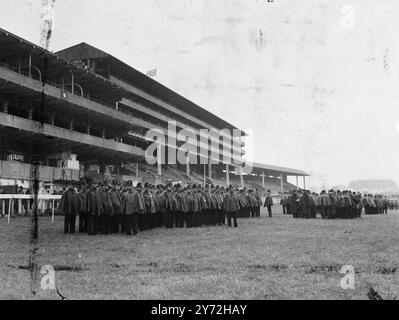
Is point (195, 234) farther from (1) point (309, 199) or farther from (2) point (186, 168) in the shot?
(2) point (186, 168)

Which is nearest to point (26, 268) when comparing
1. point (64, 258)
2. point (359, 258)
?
point (64, 258)

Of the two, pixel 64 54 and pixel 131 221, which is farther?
pixel 64 54

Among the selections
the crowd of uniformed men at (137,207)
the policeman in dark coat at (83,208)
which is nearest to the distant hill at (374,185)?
the crowd of uniformed men at (137,207)

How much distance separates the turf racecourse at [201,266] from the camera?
6352mm

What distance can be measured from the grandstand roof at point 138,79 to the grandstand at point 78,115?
4.2 inches

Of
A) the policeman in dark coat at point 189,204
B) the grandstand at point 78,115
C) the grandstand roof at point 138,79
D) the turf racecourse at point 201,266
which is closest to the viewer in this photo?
the turf racecourse at point 201,266

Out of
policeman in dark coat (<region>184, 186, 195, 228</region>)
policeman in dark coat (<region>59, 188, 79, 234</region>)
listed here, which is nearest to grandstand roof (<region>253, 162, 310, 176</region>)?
policeman in dark coat (<region>184, 186, 195, 228</region>)

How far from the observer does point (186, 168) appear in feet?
219

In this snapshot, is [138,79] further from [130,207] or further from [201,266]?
[201,266]

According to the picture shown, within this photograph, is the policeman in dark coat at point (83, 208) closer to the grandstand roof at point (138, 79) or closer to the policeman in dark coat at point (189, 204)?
the policeman in dark coat at point (189, 204)

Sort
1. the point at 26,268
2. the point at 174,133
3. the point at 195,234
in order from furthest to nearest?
1. the point at 174,133
2. the point at 195,234
3. the point at 26,268

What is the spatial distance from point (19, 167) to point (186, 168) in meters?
37.7

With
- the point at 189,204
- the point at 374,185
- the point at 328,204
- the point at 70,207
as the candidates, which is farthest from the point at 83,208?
the point at 374,185
